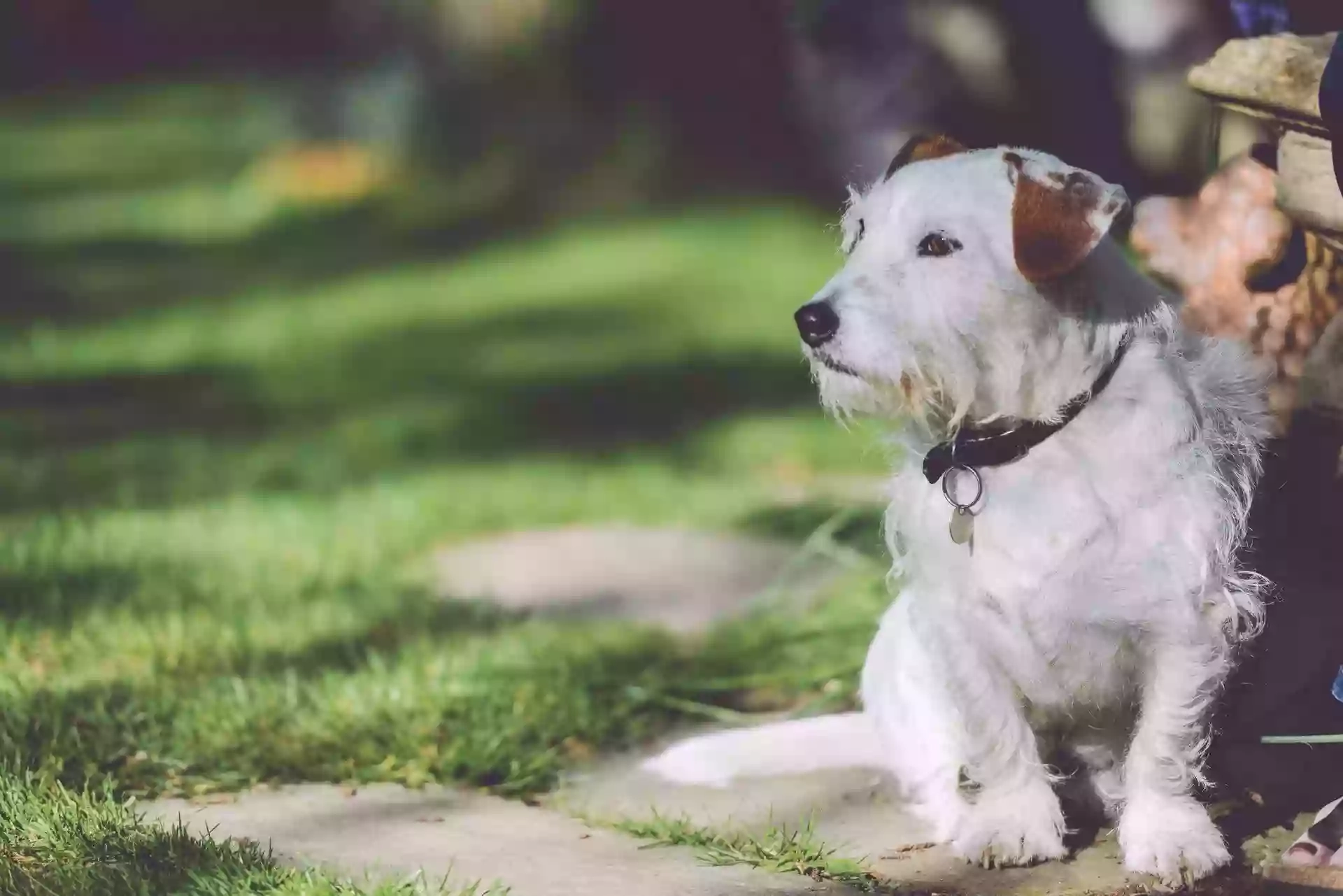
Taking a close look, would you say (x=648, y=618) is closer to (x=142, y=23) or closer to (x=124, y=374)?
(x=124, y=374)

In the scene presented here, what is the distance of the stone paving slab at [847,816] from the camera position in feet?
10.6

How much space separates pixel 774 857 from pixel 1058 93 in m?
5.71

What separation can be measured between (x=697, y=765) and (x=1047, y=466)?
3.69 feet

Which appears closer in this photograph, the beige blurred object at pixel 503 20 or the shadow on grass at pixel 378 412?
the shadow on grass at pixel 378 412

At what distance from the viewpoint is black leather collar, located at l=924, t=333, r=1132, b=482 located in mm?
3109

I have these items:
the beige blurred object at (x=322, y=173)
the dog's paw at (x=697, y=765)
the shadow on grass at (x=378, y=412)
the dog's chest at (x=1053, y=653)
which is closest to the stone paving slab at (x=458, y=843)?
the dog's paw at (x=697, y=765)

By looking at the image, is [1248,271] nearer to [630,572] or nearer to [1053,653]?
[1053,653]

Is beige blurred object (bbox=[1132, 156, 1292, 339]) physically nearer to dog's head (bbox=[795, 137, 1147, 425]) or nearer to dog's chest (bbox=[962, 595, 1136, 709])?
dog's head (bbox=[795, 137, 1147, 425])

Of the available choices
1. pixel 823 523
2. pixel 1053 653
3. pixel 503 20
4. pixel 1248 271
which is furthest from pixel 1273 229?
pixel 503 20

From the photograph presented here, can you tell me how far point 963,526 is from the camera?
10.5 ft

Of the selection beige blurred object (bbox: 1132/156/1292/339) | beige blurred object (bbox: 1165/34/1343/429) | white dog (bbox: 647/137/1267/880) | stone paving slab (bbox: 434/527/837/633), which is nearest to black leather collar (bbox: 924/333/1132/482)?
white dog (bbox: 647/137/1267/880)

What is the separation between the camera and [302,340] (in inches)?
378

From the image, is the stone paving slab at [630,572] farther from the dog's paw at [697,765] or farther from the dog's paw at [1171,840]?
the dog's paw at [1171,840]

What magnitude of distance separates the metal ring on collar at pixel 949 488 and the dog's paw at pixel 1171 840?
2.11 feet
